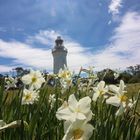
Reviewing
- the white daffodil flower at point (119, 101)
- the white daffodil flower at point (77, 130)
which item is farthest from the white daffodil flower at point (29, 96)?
the white daffodil flower at point (77, 130)

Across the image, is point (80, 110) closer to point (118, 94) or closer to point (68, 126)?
point (68, 126)

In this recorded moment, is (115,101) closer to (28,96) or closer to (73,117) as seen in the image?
(73,117)

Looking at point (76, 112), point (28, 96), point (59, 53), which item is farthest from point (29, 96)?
point (59, 53)

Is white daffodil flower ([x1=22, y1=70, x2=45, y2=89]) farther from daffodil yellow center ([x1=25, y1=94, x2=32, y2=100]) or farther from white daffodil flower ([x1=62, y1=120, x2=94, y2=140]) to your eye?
white daffodil flower ([x1=62, y1=120, x2=94, y2=140])

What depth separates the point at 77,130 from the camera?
1.45m

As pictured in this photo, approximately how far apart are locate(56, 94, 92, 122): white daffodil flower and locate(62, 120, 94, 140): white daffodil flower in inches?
1.0

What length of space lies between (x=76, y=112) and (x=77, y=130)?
0.29 ft

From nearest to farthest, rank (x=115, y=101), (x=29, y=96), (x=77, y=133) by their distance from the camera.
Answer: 1. (x=77, y=133)
2. (x=115, y=101)
3. (x=29, y=96)

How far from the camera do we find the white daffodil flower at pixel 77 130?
1.40 m

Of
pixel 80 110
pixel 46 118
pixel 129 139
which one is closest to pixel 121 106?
pixel 129 139

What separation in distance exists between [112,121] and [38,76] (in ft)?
3.72

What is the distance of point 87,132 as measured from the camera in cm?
149

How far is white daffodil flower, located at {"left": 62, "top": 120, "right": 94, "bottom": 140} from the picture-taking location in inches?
55.2

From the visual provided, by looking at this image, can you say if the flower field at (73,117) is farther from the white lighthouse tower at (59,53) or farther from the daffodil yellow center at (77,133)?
the white lighthouse tower at (59,53)
